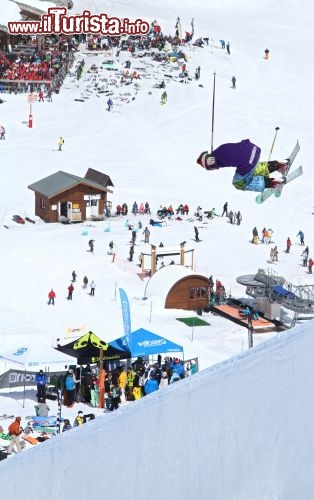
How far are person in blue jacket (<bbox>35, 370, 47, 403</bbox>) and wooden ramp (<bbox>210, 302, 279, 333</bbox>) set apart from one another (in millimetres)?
12615

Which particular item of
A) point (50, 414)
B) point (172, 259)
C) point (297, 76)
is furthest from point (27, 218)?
point (297, 76)

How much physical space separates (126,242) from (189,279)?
Result: 9060 millimetres

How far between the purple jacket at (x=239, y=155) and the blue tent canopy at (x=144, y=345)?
8728 mm

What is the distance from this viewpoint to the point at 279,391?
27.7 feet

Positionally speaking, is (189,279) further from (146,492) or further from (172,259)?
(146,492)

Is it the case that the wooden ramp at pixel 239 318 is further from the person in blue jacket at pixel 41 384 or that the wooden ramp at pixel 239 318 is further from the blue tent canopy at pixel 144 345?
the person in blue jacket at pixel 41 384

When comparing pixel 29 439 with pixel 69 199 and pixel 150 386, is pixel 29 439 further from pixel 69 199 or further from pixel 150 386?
pixel 69 199

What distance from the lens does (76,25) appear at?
74375 mm

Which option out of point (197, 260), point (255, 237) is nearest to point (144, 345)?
point (197, 260)

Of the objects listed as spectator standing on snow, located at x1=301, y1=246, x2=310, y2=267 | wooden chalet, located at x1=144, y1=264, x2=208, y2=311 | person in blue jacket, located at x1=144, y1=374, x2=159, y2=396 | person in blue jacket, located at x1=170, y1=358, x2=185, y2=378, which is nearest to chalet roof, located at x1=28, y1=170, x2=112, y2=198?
spectator standing on snow, located at x1=301, y1=246, x2=310, y2=267

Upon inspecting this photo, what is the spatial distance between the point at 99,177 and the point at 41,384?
30622 millimetres

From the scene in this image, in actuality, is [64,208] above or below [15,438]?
below

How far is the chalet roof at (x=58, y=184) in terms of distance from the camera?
4881 centimetres

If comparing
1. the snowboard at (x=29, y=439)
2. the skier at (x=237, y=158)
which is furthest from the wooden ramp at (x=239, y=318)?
the skier at (x=237, y=158)
